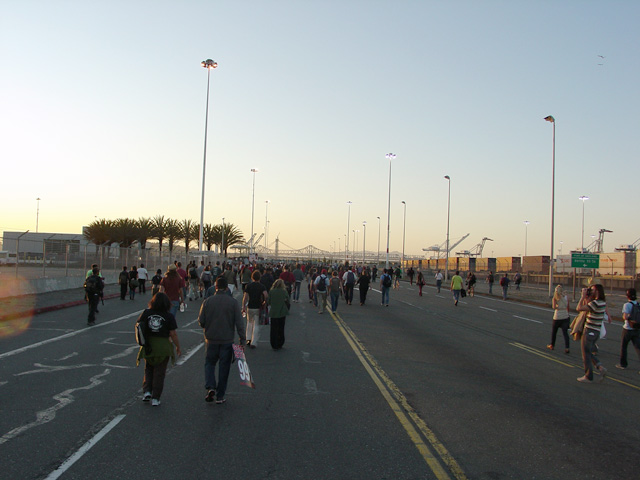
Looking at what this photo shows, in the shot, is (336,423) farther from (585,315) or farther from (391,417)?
(585,315)

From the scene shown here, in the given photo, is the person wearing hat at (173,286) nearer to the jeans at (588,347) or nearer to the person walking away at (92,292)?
the person walking away at (92,292)

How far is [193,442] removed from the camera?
5.79 meters

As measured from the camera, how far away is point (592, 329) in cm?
982

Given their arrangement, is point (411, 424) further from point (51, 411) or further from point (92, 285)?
point (92, 285)

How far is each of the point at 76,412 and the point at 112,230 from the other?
214ft

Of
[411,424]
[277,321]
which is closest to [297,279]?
[277,321]

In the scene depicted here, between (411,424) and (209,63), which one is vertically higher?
(209,63)

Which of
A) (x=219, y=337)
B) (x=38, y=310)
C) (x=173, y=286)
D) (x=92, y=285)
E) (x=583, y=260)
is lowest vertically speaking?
(x=38, y=310)

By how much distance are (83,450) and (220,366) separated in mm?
2352

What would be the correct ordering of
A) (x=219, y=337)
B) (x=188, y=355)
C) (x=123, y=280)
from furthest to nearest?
(x=123, y=280), (x=188, y=355), (x=219, y=337)

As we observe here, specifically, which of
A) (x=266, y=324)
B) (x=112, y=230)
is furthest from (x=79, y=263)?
(x=112, y=230)

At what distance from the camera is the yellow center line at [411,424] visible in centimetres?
519

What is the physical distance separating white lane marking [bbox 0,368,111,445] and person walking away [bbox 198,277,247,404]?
1907 millimetres

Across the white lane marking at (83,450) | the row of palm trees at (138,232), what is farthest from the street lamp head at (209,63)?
the white lane marking at (83,450)
